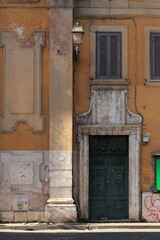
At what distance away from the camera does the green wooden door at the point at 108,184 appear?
18.5 metres

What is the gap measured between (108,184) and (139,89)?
3042 mm

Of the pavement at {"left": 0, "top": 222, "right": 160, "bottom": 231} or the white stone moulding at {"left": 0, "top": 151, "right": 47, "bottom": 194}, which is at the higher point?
the white stone moulding at {"left": 0, "top": 151, "right": 47, "bottom": 194}

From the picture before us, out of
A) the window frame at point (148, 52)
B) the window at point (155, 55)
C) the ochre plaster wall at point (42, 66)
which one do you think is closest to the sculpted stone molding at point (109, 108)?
the window frame at point (148, 52)

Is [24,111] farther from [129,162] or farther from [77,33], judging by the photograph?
[129,162]

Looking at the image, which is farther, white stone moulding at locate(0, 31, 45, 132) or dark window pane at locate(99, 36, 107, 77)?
dark window pane at locate(99, 36, 107, 77)

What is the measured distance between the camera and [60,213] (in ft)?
58.7

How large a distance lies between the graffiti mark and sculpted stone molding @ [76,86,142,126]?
2333 millimetres

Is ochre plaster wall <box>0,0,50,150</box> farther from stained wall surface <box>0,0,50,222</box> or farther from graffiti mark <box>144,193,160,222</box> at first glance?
graffiti mark <box>144,193,160,222</box>

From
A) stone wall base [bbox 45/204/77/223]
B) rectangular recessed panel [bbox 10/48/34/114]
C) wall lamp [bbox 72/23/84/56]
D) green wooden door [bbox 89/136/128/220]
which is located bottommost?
stone wall base [bbox 45/204/77/223]

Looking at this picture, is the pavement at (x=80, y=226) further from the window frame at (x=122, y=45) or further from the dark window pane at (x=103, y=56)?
the dark window pane at (x=103, y=56)

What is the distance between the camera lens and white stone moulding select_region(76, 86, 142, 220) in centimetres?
1838

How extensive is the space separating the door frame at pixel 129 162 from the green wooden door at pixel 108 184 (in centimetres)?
22
